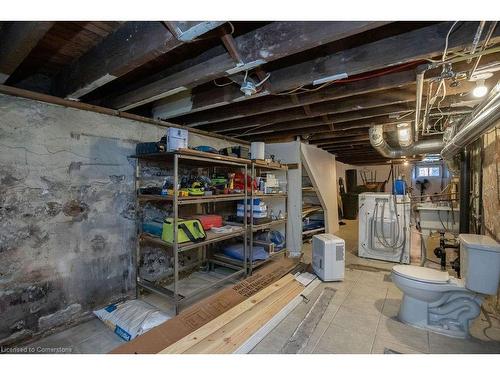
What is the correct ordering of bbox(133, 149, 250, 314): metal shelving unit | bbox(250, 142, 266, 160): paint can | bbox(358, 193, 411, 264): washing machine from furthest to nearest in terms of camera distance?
bbox(358, 193, 411, 264): washing machine
bbox(250, 142, 266, 160): paint can
bbox(133, 149, 250, 314): metal shelving unit

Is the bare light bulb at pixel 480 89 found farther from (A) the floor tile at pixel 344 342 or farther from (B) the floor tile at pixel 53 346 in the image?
(B) the floor tile at pixel 53 346

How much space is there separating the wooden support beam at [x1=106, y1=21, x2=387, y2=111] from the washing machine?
3.15 m

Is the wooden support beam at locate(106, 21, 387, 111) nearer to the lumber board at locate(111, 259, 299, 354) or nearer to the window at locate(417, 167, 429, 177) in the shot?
the lumber board at locate(111, 259, 299, 354)

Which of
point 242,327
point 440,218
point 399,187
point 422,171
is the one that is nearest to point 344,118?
point 399,187

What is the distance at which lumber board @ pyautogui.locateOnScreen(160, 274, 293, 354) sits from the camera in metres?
1.64

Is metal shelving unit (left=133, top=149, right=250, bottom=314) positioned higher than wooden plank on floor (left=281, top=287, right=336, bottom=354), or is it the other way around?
metal shelving unit (left=133, top=149, right=250, bottom=314)

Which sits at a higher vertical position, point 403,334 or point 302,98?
point 302,98

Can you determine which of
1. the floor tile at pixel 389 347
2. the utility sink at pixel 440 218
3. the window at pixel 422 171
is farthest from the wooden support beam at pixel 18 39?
the window at pixel 422 171

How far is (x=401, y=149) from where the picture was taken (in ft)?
13.9

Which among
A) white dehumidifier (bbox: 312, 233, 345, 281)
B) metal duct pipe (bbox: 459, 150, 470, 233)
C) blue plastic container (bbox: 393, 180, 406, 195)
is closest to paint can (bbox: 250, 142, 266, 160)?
white dehumidifier (bbox: 312, 233, 345, 281)

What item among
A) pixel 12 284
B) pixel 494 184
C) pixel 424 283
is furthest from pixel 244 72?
pixel 494 184

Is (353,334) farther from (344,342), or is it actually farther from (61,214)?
(61,214)

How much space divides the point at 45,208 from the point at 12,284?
1.97ft

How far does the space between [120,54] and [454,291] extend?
309 centimetres
